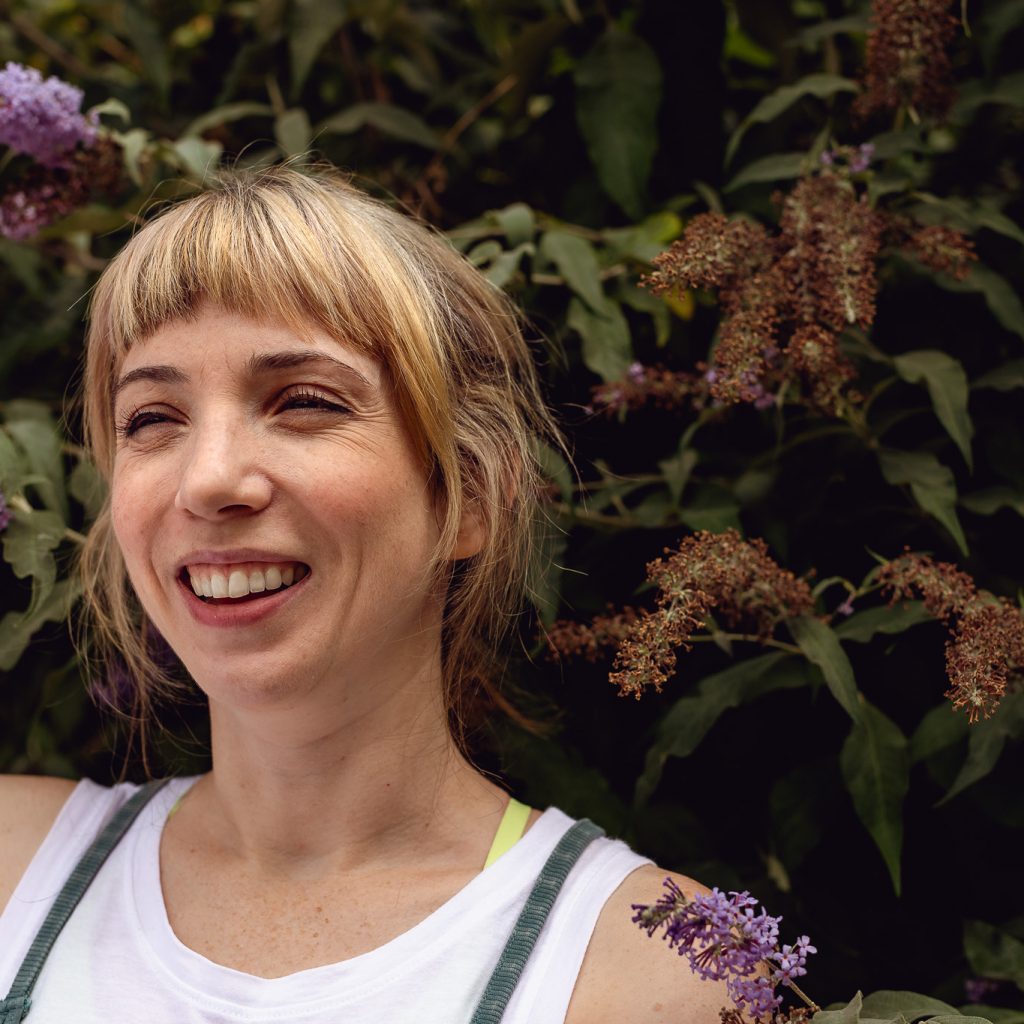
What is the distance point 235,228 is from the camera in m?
1.29

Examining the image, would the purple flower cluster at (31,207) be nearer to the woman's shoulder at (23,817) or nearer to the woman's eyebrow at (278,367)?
the woman's eyebrow at (278,367)

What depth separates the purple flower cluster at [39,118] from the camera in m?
1.60

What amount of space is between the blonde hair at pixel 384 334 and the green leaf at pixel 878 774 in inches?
16.9

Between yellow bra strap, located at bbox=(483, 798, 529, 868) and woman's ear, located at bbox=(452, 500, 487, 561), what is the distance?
292mm

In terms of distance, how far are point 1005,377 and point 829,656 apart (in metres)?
0.46

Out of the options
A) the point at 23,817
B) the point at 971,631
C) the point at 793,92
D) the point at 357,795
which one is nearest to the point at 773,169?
the point at 793,92

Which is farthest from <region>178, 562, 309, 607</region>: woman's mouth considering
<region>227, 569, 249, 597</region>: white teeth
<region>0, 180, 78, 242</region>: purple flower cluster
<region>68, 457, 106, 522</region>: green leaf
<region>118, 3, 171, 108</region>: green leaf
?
<region>118, 3, 171, 108</region>: green leaf

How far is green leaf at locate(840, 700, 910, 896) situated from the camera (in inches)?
53.0

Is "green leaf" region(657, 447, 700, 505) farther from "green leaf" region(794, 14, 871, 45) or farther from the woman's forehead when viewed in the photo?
"green leaf" region(794, 14, 871, 45)

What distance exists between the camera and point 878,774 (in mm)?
1373

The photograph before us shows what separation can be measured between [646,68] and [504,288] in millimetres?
408

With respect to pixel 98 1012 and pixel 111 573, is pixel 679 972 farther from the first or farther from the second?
pixel 111 573

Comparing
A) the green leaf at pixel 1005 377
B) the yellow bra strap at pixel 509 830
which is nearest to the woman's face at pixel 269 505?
the yellow bra strap at pixel 509 830

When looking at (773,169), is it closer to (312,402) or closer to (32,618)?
(312,402)
